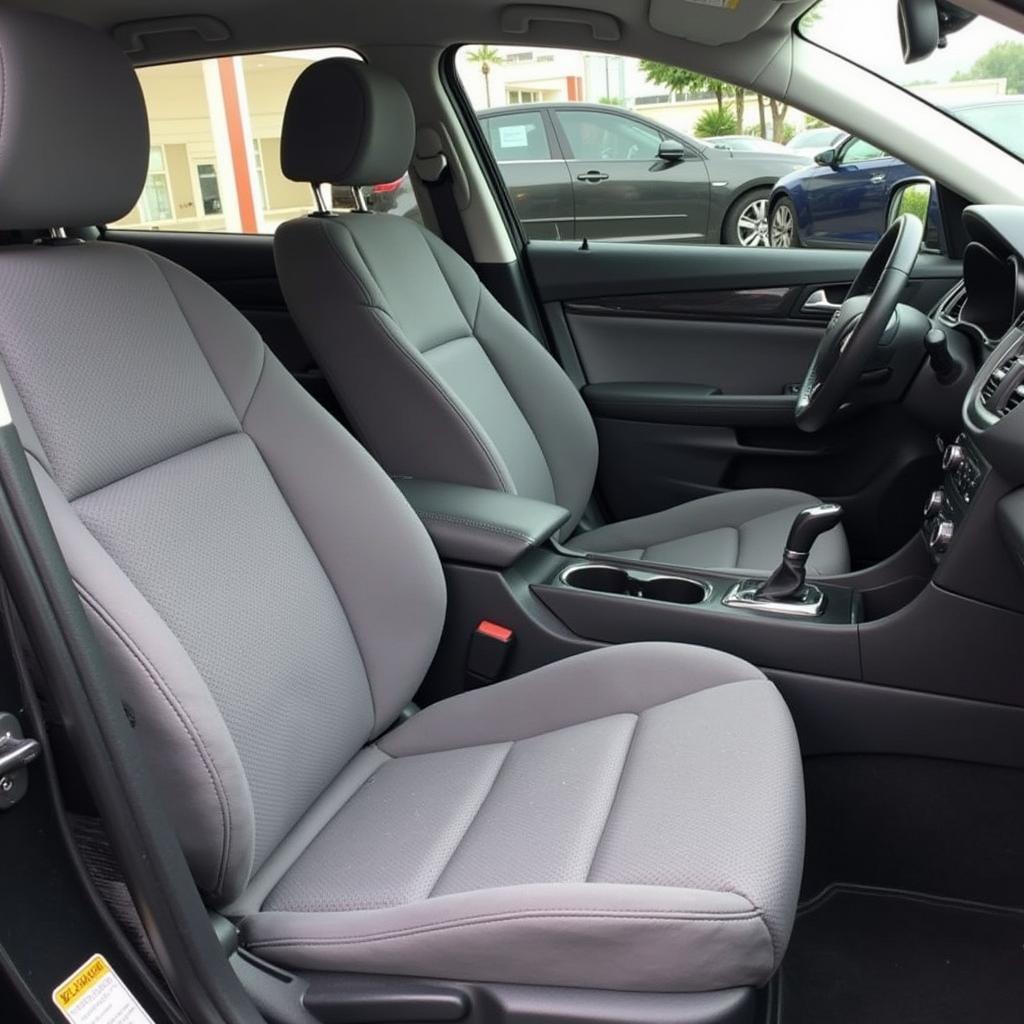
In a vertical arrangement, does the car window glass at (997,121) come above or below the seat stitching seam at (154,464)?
above

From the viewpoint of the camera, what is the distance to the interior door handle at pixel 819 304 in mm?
2734

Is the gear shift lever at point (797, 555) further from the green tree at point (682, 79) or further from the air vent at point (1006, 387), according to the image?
the green tree at point (682, 79)

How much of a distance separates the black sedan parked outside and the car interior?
429 mm

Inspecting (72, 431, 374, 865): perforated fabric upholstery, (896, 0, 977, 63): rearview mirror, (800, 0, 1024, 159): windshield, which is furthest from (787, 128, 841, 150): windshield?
(72, 431, 374, 865): perforated fabric upholstery

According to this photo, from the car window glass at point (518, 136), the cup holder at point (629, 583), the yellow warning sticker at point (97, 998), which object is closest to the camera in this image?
the yellow warning sticker at point (97, 998)

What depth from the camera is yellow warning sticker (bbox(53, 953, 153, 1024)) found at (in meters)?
1.07

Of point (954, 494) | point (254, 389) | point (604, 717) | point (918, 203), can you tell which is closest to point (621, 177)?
point (918, 203)

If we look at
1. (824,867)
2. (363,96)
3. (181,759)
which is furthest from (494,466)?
(181,759)

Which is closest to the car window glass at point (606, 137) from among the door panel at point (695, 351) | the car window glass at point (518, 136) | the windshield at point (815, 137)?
the car window glass at point (518, 136)

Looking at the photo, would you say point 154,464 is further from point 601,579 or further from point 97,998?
point 601,579

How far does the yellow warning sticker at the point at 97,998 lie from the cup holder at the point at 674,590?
3.38ft

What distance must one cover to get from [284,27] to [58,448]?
170 cm

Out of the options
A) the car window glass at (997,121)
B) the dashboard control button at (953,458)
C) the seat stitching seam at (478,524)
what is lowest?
the seat stitching seam at (478,524)

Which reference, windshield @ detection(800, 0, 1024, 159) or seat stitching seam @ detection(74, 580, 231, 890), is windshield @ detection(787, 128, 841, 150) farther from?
seat stitching seam @ detection(74, 580, 231, 890)
